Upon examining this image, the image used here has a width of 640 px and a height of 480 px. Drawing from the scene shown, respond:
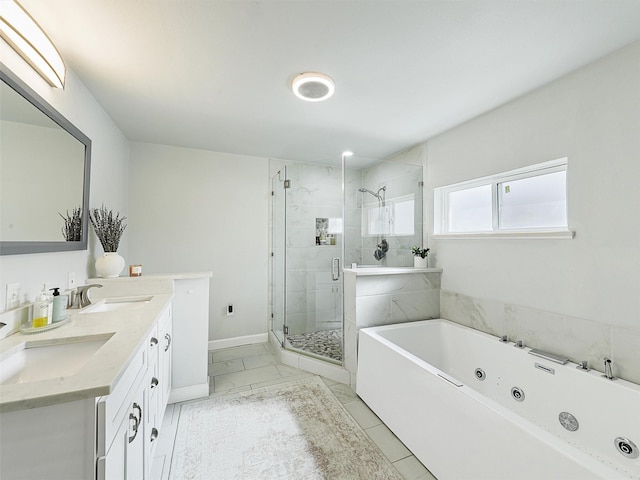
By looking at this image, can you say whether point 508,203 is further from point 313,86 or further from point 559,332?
point 313,86

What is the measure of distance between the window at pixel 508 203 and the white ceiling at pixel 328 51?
60 centimetres

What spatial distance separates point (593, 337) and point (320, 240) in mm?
2423

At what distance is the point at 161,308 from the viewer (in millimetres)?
1621

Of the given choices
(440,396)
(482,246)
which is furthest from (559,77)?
(440,396)

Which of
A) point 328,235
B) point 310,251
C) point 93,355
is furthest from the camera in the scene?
point 310,251

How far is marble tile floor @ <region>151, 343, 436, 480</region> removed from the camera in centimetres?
156

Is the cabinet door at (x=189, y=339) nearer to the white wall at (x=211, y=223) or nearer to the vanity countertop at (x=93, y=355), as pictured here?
the vanity countertop at (x=93, y=355)

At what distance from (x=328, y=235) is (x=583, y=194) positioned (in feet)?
7.23

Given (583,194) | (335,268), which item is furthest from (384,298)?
(583,194)

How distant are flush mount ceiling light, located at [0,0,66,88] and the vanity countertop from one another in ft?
4.17

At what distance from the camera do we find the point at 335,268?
3098 mm

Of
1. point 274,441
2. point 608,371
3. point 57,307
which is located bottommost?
point 274,441

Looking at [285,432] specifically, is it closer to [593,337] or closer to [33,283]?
[33,283]

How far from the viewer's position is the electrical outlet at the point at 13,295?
46.1 inches
